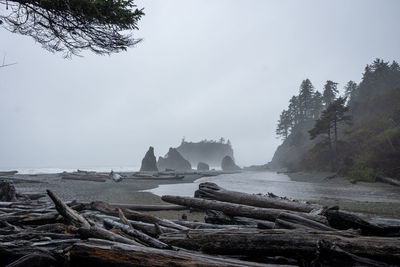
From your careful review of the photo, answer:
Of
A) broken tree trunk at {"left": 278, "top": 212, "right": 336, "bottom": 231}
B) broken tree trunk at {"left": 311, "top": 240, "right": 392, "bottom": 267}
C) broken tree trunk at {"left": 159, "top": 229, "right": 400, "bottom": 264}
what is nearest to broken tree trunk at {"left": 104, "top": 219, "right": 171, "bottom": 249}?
broken tree trunk at {"left": 159, "top": 229, "right": 400, "bottom": 264}

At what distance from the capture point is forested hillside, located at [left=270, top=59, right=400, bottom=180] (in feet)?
Result: 84.9

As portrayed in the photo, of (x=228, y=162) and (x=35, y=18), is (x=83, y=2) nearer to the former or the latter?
(x=35, y=18)

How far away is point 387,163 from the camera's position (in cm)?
2402

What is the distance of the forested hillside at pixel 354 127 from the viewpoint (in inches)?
1019

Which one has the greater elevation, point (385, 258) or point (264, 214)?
point (385, 258)

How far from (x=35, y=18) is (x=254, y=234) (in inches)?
311

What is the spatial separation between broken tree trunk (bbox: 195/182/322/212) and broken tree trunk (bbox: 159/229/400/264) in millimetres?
3693

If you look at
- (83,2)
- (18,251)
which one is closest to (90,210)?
(18,251)

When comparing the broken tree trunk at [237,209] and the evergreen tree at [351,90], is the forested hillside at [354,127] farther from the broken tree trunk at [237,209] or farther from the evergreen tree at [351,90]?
the broken tree trunk at [237,209]

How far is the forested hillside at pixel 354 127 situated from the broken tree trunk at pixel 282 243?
27390 millimetres

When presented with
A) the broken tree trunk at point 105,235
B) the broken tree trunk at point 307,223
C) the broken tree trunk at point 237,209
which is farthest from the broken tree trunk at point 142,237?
the broken tree trunk at point 237,209

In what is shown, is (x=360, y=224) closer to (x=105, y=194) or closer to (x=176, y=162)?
(x=105, y=194)

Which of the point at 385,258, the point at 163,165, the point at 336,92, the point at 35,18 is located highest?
the point at 336,92

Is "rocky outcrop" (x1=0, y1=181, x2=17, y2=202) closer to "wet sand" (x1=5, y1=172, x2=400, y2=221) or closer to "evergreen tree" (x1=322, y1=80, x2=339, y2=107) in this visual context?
"wet sand" (x1=5, y1=172, x2=400, y2=221)
